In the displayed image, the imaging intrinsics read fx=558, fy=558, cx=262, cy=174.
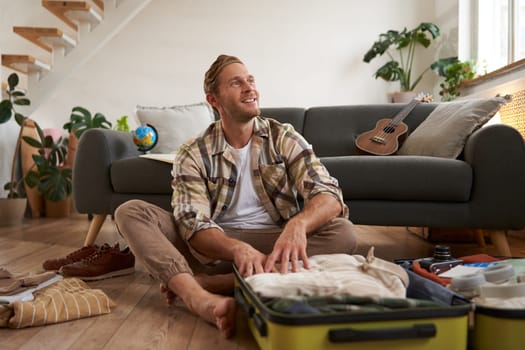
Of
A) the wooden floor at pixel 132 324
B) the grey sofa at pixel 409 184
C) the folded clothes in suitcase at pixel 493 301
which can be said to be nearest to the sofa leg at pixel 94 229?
the grey sofa at pixel 409 184

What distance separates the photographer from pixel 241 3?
541 cm

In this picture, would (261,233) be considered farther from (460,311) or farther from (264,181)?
(460,311)

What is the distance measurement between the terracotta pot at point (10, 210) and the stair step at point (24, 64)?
3.76 feet

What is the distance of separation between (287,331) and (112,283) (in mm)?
1201

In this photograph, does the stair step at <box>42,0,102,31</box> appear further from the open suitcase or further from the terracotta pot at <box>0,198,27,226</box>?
the open suitcase

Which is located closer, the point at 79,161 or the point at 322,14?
the point at 79,161

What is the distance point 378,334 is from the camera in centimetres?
100

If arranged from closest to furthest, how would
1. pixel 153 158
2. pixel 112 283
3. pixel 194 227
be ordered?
pixel 194 227
pixel 112 283
pixel 153 158

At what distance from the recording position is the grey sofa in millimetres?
2256

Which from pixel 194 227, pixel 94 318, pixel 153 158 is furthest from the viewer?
pixel 153 158

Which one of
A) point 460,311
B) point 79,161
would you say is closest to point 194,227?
point 460,311

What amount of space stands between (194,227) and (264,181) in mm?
306

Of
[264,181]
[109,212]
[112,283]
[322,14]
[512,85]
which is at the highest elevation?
[322,14]

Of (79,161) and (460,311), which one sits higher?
(79,161)
